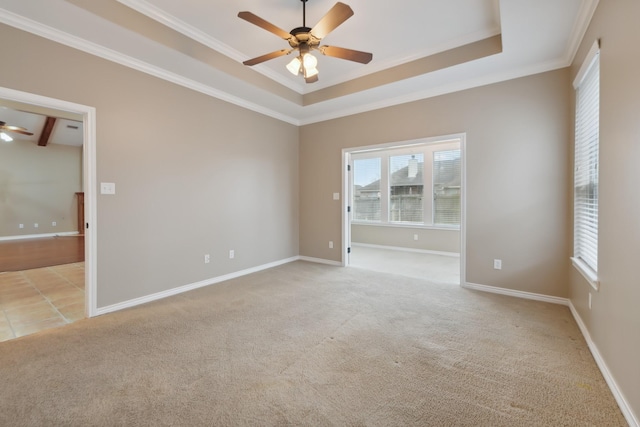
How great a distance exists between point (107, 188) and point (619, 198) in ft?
14.4

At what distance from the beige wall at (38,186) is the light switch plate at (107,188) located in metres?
8.30

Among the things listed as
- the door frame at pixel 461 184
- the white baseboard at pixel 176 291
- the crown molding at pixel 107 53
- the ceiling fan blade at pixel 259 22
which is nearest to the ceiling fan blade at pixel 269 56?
the ceiling fan blade at pixel 259 22

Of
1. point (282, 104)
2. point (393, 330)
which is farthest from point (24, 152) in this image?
point (393, 330)

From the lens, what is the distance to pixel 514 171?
11.2 ft

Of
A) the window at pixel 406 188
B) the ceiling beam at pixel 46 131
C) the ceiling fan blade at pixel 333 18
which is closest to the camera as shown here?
the ceiling fan blade at pixel 333 18

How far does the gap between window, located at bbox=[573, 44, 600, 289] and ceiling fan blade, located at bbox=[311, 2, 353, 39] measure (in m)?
1.98

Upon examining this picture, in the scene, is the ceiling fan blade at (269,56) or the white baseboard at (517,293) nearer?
the ceiling fan blade at (269,56)

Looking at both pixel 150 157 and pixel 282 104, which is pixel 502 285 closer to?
pixel 282 104

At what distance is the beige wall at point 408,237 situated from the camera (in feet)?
20.2

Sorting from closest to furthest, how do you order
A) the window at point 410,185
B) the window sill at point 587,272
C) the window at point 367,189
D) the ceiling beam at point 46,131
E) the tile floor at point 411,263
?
the window sill at point 587,272 < the tile floor at point 411,263 < the window at point 410,185 < the ceiling beam at point 46,131 < the window at point 367,189

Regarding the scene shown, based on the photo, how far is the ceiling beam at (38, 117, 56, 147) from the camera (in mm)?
7293

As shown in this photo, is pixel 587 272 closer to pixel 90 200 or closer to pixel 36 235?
pixel 90 200

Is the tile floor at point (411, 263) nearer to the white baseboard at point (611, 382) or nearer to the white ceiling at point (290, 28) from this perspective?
the white baseboard at point (611, 382)

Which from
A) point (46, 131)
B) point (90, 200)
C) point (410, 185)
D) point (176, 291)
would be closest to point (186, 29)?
point (90, 200)
